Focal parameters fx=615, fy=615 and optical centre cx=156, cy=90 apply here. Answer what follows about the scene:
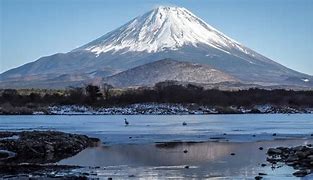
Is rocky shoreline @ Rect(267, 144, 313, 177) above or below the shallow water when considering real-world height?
below

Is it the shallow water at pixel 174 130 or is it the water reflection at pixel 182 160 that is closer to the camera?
the water reflection at pixel 182 160

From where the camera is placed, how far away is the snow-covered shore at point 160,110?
9744cm

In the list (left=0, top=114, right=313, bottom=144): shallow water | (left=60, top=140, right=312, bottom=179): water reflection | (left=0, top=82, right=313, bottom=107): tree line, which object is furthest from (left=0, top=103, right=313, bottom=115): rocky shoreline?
(left=60, top=140, right=312, bottom=179): water reflection

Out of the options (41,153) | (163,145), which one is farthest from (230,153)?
(41,153)

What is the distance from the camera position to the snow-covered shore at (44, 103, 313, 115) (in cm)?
9744

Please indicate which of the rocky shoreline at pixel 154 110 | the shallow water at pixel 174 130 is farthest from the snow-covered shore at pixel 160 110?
the shallow water at pixel 174 130

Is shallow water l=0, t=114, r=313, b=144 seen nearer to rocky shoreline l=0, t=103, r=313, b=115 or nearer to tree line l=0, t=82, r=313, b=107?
rocky shoreline l=0, t=103, r=313, b=115

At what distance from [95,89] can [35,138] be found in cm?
7439

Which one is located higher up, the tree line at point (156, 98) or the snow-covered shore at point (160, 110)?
the tree line at point (156, 98)

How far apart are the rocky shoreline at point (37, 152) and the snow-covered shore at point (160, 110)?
61722 mm

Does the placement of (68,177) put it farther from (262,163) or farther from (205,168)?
(262,163)

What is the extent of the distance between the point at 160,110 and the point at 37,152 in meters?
73.4

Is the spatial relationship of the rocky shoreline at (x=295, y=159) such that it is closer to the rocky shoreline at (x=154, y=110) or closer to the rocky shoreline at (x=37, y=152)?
the rocky shoreline at (x=37, y=152)

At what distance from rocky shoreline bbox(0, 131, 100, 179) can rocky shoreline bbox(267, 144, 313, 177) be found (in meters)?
7.49
